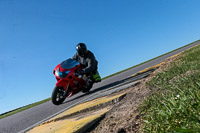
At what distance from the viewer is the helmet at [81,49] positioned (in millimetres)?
6594

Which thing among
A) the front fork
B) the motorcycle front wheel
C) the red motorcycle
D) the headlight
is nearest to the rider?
the red motorcycle

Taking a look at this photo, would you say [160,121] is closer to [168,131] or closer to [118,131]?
[168,131]

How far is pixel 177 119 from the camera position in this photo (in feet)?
4.24

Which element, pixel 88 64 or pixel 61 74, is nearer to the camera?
pixel 61 74

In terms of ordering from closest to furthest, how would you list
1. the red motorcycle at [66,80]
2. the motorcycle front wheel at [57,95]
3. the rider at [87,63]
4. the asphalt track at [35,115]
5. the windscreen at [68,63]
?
the asphalt track at [35,115], the motorcycle front wheel at [57,95], the red motorcycle at [66,80], the windscreen at [68,63], the rider at [87,63]

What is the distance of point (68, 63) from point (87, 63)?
2.16 ft

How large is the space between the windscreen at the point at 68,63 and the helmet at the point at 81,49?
1.16ft

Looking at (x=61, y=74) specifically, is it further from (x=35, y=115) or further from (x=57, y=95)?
(x=35, y=115)

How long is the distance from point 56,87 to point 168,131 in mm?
4902

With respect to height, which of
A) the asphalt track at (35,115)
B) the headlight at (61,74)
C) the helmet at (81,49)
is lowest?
the asphalt track at (35,115)

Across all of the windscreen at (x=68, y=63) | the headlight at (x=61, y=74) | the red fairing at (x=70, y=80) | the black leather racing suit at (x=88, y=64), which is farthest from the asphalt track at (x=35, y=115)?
the windscreen at (x=68, y=63)

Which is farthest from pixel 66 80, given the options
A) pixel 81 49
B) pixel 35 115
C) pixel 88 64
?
pixel 35 115

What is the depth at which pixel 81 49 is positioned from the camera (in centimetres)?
661

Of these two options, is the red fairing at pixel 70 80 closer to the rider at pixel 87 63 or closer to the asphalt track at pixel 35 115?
the rider at pixel 87 63
